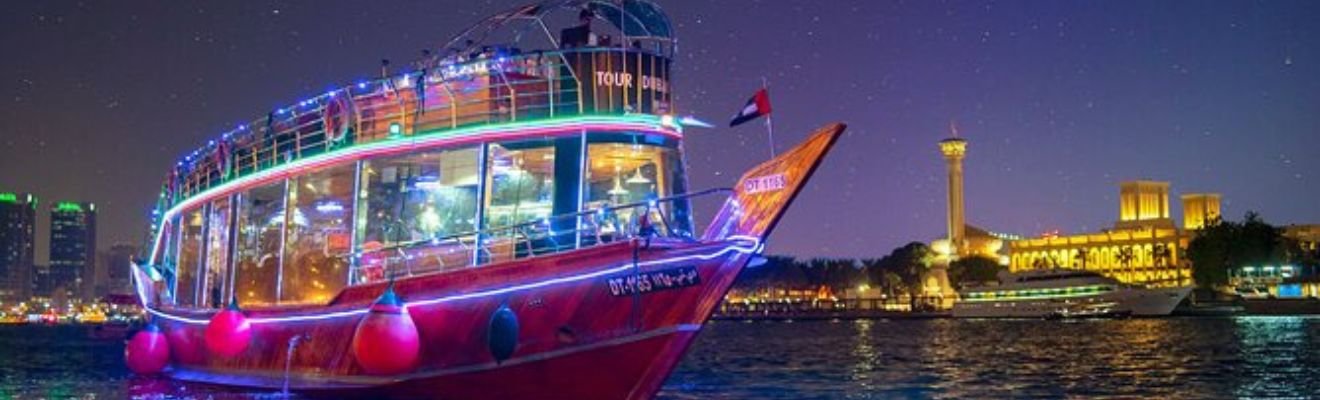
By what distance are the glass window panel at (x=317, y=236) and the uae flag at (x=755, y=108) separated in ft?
22.9

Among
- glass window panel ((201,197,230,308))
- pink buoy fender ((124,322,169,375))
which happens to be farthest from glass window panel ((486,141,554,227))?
pink buoy fender ((124,322,169,375))

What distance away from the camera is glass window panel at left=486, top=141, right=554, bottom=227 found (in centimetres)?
1984

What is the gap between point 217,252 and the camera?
26.7 m

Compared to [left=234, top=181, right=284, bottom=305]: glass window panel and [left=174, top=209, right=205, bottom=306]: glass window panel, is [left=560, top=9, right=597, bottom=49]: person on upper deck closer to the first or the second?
[left=234, top=181, right=284, bottom=305]: glass window panel

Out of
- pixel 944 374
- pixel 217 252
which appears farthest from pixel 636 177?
pixel 944 374

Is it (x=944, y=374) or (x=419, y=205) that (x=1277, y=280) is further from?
(x=419, y=205)

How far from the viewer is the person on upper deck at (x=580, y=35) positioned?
20156mm

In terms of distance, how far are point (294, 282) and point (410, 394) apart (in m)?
4.73

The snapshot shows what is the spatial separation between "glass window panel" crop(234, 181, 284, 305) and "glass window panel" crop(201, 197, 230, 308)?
69cm

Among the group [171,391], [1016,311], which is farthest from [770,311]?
[171,391]

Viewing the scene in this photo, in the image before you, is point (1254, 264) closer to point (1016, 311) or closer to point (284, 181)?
point (1016, 311)

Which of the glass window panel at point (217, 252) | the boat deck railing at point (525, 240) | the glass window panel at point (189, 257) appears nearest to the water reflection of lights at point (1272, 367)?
the boat deck railing at point (525, 240)

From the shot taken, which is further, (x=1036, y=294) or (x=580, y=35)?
(x=1036, y=294)

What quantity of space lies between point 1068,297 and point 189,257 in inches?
4392
